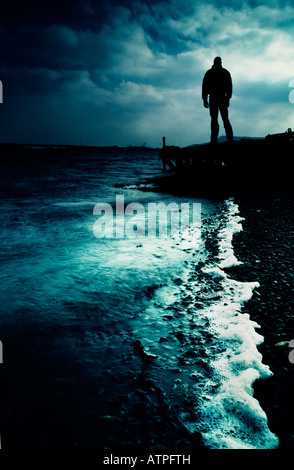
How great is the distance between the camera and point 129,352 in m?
1.97

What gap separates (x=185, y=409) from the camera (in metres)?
1.47

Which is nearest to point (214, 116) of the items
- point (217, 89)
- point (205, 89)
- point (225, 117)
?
point (225, 117)

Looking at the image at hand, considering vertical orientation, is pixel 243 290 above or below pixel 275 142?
below

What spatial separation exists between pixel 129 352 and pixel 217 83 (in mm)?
9898

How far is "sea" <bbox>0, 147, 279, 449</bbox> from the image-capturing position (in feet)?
4.47

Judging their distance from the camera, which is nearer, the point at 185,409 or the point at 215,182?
the point at 185,409

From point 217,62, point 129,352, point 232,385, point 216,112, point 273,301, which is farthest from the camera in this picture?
point 216,112

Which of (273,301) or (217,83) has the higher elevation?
(217,83)

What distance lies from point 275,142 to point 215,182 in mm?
3209

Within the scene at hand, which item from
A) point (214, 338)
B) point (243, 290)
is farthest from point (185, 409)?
point (243, 290)

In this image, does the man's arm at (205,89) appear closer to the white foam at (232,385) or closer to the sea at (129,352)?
the sea at (129,352)

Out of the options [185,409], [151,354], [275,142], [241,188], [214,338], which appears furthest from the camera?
[241,188]

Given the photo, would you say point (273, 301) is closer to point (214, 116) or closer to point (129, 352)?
point (129, 352)
